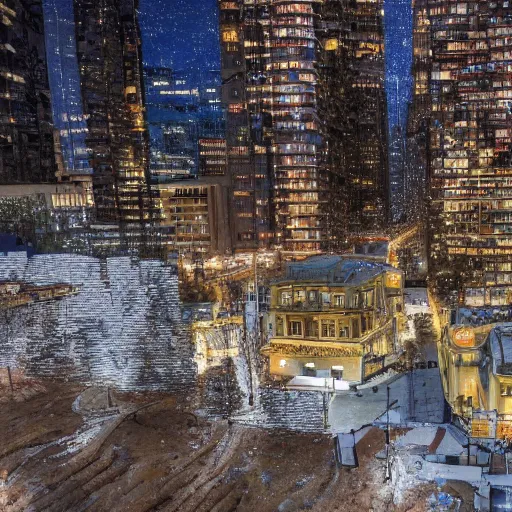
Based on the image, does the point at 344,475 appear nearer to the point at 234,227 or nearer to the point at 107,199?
the point at 234,227

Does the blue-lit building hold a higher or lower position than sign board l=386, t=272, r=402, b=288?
higher

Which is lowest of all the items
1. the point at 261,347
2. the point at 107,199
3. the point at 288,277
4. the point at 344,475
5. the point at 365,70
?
the point at 344,475

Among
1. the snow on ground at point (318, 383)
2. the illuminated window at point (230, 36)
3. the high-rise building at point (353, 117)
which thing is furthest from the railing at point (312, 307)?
the illuminated window at point (230, 36)

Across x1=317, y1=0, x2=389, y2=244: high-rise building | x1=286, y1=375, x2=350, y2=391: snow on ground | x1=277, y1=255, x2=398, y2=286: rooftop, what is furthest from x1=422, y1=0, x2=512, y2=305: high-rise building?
x1=286, y1=375, x2=350, y2=391: snow on ground

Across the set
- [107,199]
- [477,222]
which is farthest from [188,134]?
[477,222]

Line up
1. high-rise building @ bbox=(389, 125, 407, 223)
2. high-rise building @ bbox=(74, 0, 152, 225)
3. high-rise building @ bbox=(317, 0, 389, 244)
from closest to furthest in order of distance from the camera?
high-rise building @ bbox=(74, 0, 152, 225)
high-rise building @ bbox=(317, 0, 389, 244)
high-rise building @ bbox=(389, 125, 407, 223)

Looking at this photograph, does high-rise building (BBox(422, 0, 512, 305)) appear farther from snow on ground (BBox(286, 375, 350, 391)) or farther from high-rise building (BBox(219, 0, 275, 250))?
snow on ground (BBox(286, 375, 350, 391))
